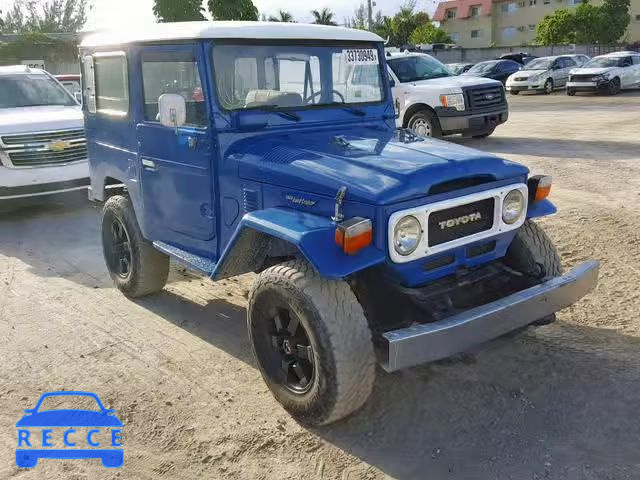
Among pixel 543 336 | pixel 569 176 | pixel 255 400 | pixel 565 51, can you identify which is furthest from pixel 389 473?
pixel 565 51

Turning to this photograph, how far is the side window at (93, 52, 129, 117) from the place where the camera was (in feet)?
16.1

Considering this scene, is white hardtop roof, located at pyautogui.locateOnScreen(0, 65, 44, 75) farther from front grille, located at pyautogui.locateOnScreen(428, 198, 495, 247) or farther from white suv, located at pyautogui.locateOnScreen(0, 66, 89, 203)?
front grille, located at pyautogui.locateOnScreen(428, 198, 495, 247)

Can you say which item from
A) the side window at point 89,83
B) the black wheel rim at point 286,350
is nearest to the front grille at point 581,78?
the side window at point 89,83

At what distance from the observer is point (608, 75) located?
2344 cm

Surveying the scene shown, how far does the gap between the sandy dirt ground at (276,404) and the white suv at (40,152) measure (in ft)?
7.55

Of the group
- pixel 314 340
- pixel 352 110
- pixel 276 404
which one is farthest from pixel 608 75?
pixel 314 340

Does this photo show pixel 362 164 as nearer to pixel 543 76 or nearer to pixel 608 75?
pixel 608 75

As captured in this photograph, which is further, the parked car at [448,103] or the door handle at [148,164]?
the parked car at [448,103]

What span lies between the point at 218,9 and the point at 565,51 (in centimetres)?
2674

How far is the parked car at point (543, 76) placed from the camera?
25.6m

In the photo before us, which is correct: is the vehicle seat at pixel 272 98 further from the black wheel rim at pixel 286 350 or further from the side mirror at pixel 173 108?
the black wheel rim at pixel 286 350

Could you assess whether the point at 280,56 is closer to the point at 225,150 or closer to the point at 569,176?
the point at 225,150

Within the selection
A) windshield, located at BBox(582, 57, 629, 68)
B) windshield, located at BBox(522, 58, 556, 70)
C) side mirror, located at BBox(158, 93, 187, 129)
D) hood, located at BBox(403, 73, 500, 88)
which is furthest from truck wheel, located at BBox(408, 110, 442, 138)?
windshield, located at BBox(522, 58, 556, 70)

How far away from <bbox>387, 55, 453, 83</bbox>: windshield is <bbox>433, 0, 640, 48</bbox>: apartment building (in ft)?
170
